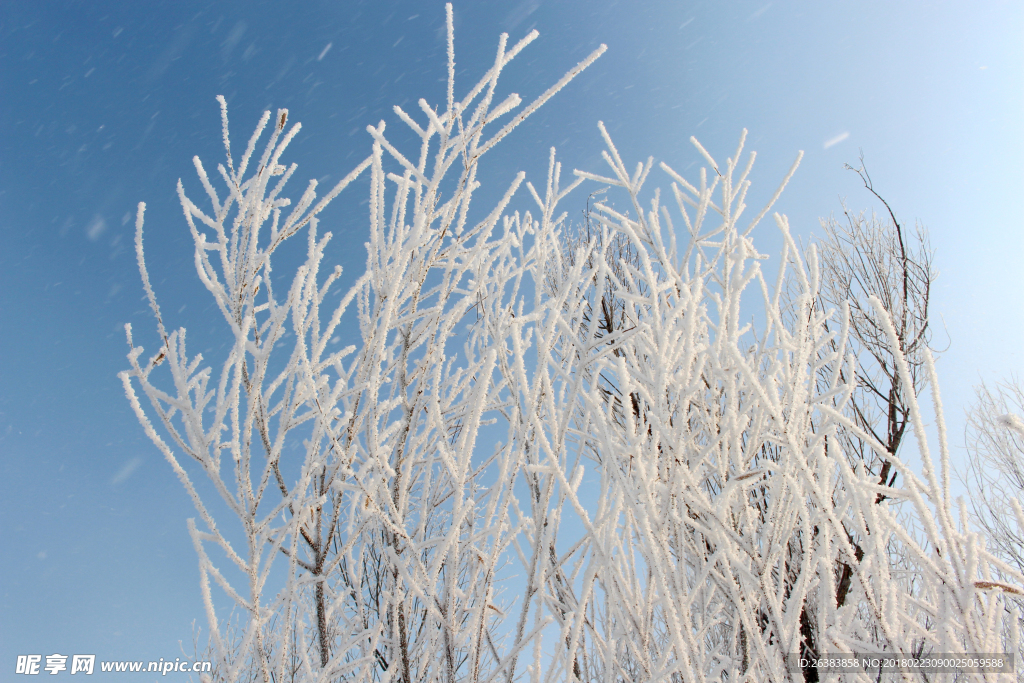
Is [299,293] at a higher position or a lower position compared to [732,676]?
higher

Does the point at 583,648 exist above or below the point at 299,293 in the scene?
below

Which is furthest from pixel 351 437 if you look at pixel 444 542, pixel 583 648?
pixel 583 648

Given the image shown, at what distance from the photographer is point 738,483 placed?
3.95 ft

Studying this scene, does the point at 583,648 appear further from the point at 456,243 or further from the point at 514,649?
the point at 456,243

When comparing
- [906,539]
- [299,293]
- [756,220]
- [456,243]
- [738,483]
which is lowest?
[906,539]

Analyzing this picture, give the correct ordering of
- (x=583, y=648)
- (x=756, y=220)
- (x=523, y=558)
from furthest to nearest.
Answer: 1. (x=756, y=220)
2. (x=583, y=648)
3. (x=523, y=558)

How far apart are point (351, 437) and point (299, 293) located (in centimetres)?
42

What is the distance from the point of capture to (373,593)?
512cm


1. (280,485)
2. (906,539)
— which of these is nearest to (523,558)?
(280,485)

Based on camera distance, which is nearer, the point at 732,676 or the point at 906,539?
the point at 906,539

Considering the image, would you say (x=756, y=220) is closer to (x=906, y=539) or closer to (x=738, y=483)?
(x=738, y=483)

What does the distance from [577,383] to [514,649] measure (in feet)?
2.39

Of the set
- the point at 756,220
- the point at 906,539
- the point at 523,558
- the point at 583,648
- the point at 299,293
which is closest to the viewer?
the point at 906,539

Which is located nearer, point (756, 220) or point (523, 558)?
point (523, 558)
